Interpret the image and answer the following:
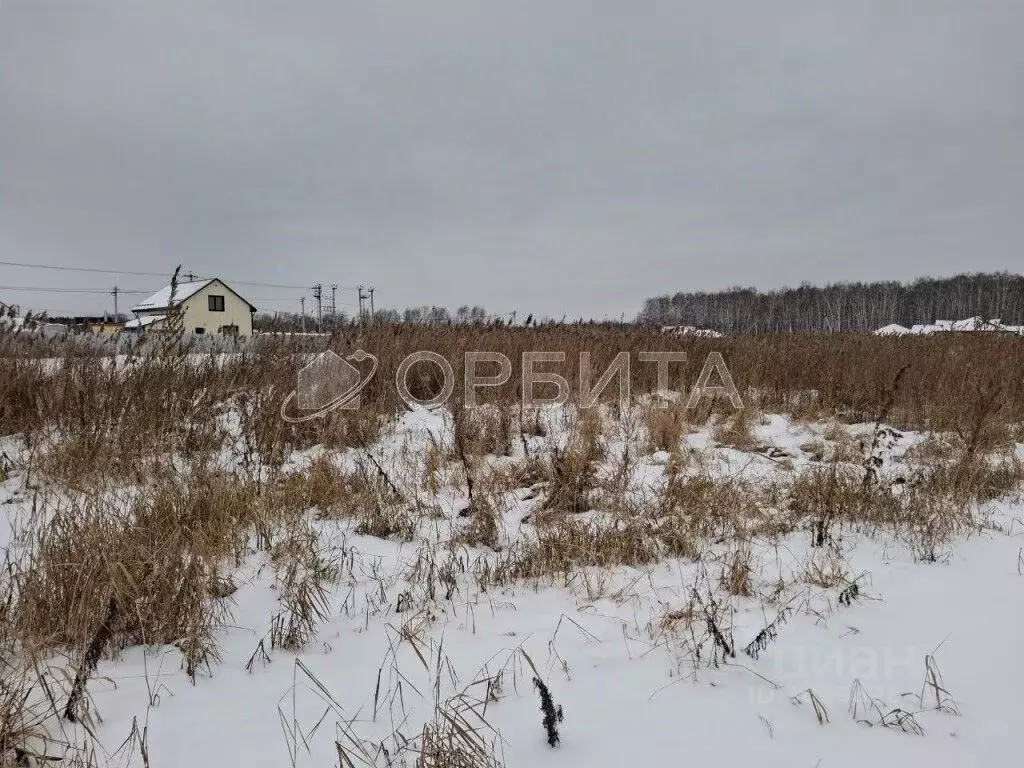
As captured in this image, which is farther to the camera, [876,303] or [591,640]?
[876,303]

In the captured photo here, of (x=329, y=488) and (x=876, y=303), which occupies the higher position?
(x=876, y=303)

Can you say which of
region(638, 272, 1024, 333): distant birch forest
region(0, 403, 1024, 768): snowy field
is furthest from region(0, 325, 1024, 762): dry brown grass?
region(638, 272, 1024, 333): distant birch forest

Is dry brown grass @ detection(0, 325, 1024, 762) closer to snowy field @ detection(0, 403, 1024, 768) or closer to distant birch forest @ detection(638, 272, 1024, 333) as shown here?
snowy field @ detection(0, 403, 1024, 768)

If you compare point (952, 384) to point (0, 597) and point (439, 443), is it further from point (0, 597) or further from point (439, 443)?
point (0, 597)

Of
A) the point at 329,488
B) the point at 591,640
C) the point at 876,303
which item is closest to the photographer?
the point at 591,640

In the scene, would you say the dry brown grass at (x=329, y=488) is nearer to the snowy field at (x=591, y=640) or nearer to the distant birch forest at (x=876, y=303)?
the snowy field at (x=591, y=640)

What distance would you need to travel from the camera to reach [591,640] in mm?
1831

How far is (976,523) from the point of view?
286 centimetres

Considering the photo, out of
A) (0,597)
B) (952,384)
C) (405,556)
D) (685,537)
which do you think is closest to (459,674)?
(405,556)

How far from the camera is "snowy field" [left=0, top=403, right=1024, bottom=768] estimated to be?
133 cm

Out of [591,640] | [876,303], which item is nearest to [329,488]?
[591,640]

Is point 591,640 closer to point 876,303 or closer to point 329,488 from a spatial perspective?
point 329,488

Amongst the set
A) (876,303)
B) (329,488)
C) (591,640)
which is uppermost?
(876,303)

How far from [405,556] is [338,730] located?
3.92ft
